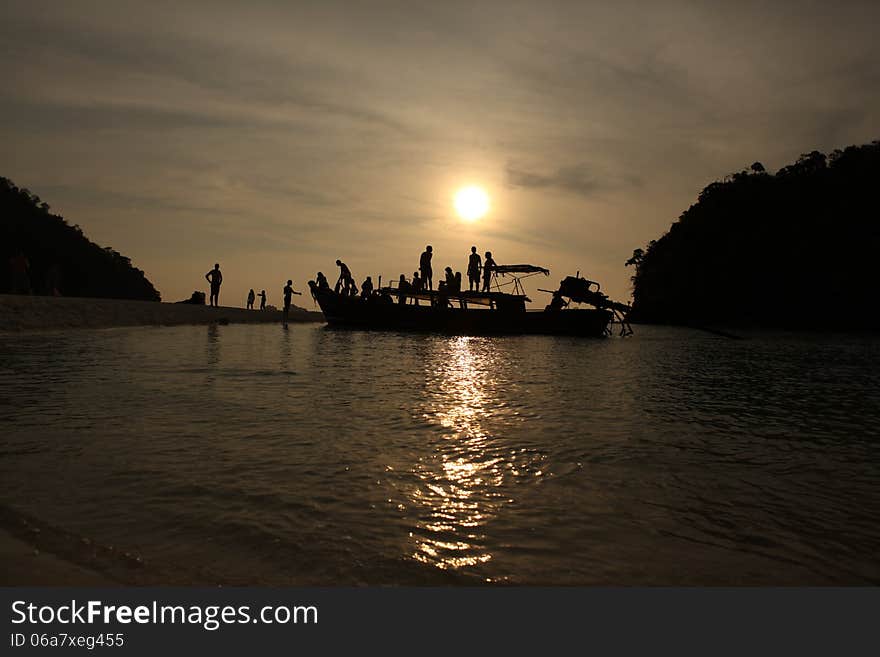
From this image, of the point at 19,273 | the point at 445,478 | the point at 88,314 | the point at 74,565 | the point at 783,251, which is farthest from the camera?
the point at 783,251

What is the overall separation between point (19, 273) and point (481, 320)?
22.4 metres

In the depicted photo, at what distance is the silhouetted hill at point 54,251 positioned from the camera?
67.4 metres

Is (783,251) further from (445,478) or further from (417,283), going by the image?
(445,478)

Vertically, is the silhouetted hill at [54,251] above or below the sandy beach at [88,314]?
above

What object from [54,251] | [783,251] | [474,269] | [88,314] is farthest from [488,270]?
[54,251]

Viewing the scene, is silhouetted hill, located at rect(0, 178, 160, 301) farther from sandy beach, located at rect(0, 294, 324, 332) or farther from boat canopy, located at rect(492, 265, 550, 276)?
boat canopy, located at rect(492, 265, 550, 276)

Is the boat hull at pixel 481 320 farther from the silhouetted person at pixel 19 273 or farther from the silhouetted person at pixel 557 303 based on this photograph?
the silhouetted person at pixel 19 273

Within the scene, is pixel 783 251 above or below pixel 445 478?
above

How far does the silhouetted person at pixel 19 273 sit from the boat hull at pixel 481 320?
15.4 meters

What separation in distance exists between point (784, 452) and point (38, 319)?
2385cm

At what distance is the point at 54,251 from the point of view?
7306 cm

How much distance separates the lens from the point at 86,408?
686 centimetres

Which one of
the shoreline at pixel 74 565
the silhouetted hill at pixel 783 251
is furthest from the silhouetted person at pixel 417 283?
the silhouetted hill at pixel 783 251

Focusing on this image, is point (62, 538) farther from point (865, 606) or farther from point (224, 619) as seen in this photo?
point (865, 606)
